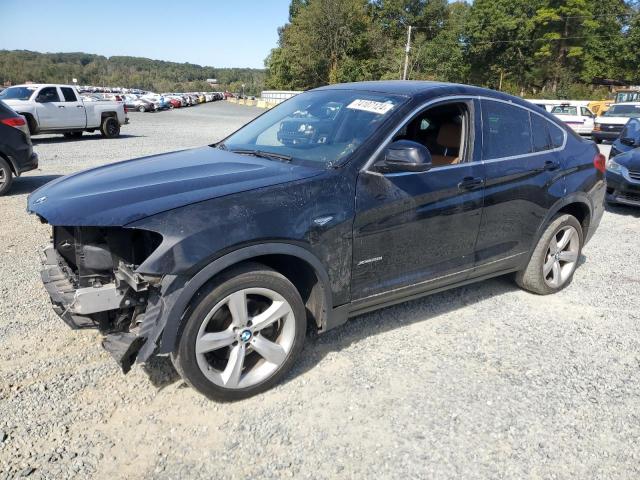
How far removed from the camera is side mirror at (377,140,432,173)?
3.03 m

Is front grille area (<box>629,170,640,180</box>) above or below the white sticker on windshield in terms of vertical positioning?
below

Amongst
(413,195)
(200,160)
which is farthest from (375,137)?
(200,160)

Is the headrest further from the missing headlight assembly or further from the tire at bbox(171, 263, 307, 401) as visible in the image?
the missing headlight assembly

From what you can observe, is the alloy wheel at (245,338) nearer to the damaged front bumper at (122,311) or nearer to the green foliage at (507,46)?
the damaged front bumper at (122,311)

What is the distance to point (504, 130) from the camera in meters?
3.91

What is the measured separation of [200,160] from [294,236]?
105 centimetres

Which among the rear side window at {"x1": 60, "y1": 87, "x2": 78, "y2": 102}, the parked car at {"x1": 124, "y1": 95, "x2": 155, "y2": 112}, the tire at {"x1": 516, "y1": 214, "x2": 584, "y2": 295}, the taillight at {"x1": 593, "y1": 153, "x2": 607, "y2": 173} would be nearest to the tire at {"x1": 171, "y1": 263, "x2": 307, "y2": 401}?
the tire at {"x1": 516, "y1": 214, "x2": 584, "y2": 295}

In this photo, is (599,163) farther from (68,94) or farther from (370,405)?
(68,94)

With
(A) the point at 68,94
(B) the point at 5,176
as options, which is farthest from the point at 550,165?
(A) the point at 68,94

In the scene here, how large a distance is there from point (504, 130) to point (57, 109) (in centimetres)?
1530

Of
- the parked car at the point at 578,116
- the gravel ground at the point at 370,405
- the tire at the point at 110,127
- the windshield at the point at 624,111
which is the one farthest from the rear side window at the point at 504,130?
the parked car at the point at 578,116

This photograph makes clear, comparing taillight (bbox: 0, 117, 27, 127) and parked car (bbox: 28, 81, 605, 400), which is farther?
taillight (bbox: 0, 117, 27, 127)

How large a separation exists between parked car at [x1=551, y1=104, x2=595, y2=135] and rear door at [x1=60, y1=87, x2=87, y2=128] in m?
18.9

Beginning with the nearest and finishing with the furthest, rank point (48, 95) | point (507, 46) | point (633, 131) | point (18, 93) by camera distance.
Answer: point (633, 131), point (18, 93), point (48, 95), point (507, 46)
